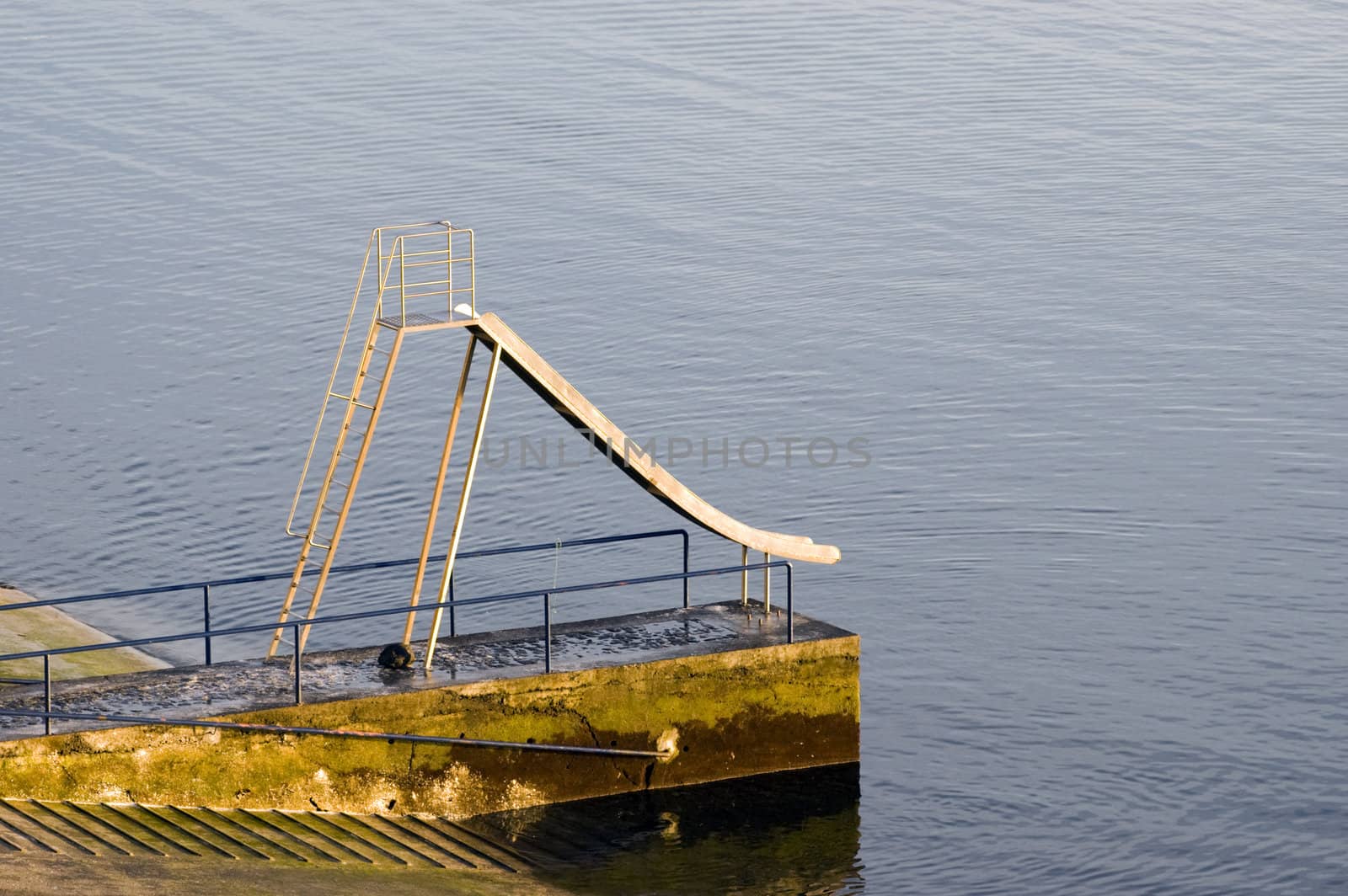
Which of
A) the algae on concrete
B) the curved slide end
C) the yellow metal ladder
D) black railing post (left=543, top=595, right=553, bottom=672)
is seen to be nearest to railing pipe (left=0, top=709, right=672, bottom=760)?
black railing post (left=543, top=595, right=553, bottom=672)

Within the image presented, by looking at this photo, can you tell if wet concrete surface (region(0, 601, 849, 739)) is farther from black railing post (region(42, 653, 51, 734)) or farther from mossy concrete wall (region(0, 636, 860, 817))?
mossy concrete wall (region(0, 636, 860, 817))

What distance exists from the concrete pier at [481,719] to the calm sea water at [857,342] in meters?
1.22

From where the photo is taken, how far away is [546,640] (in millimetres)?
20172

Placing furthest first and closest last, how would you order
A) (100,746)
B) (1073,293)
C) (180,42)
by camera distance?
1. (180,42)
2. (1073,293)
3. (100,746)

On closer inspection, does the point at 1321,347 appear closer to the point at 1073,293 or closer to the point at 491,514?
the point at 1073,293

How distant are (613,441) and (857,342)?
19.0 m

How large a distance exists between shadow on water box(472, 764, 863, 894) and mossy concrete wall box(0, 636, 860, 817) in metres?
0.20

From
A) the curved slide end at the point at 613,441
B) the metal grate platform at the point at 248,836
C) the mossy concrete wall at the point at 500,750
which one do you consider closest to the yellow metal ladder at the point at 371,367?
the curved slide end at the point at 613,441

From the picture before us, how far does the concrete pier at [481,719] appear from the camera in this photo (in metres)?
18.8

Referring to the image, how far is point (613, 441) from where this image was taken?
2050 cm

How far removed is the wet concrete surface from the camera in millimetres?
19328

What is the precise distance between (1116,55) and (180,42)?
2940 cm

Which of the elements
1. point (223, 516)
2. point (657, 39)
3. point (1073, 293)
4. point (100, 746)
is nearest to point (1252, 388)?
point (1073, 293)

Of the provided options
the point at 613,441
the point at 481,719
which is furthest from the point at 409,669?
the point at 613,441
